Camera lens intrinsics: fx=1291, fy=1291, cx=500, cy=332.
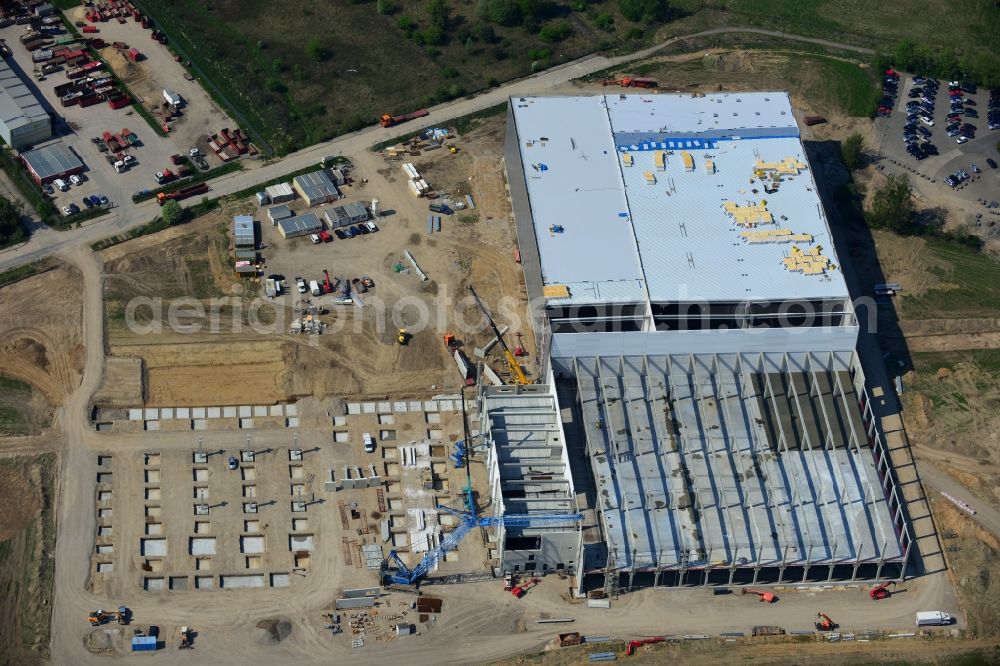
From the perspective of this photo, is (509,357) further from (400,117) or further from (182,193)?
(182,193)

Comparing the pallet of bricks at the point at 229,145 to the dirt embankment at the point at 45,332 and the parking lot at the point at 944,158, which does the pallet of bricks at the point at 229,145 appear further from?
the parking lot at the point at 944,158

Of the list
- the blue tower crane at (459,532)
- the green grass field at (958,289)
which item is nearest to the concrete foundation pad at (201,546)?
the blue tower crane at (459,532)

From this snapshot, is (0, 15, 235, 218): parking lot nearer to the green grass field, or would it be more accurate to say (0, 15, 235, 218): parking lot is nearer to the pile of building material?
the pile of building material

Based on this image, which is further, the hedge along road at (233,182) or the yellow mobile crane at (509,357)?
the hedge along road at (233,182)

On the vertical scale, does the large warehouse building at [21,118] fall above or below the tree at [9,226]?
Result: above

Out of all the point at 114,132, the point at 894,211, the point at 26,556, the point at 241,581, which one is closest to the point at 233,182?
the point at 114,132

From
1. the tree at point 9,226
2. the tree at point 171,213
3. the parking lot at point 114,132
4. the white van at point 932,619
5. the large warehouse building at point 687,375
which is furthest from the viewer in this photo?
the parking lot at point 114,132
